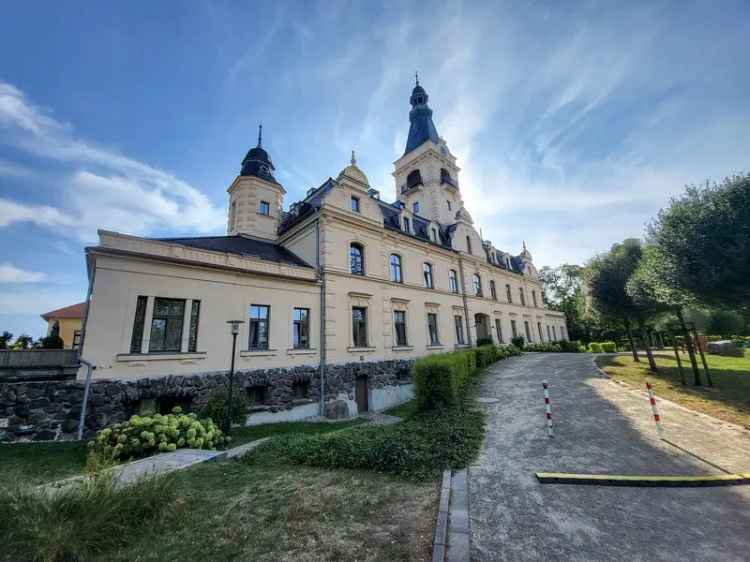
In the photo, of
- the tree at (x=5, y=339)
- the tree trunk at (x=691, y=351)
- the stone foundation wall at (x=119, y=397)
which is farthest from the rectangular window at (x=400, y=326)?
the tree at (x=5, y=339)

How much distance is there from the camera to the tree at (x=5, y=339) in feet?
52.4

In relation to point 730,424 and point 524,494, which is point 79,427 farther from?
point 730,424

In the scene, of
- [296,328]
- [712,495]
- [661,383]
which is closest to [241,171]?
[296,328]

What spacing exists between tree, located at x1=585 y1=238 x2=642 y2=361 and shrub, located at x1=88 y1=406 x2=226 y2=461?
21381 mm

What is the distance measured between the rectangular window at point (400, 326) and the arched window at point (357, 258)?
3.56 metres

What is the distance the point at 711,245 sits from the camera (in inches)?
352

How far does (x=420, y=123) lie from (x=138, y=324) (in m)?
31.1

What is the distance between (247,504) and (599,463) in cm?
650

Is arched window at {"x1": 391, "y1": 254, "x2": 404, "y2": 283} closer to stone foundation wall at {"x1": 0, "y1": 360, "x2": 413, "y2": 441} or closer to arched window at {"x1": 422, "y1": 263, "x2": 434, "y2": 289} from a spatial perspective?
arched window at {"x1": 422, "y1": 263, "x2": 434, "y2": 289}

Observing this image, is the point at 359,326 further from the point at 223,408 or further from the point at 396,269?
the point at 223,408

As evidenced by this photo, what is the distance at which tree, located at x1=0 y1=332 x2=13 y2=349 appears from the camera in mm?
15977

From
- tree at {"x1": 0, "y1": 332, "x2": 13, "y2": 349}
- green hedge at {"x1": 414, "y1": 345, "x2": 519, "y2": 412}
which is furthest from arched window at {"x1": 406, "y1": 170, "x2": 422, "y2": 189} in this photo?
tree at {"x1": 0, "y1": 332, "x2": 13, "y2": 349}

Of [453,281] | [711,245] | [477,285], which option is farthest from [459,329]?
[711,245]

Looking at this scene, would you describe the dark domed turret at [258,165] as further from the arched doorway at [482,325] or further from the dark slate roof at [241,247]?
the arched doorway at [482,325]
